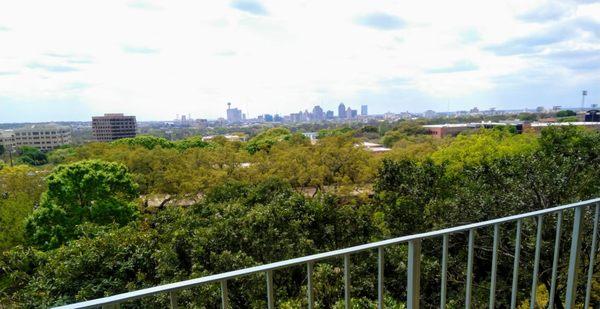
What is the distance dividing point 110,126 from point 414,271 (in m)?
61.1

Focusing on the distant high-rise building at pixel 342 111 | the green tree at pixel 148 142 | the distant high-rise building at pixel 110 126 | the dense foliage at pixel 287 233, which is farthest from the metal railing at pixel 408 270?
the distant high-rise building at pixel 342 111

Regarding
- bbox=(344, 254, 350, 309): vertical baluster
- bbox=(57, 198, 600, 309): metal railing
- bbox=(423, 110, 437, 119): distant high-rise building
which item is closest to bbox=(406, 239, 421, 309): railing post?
bbox=(57, 198, 600, 309): metal railing

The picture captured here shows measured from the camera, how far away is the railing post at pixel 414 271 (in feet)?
4.06

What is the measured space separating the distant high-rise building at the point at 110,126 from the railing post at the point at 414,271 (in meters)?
59.8

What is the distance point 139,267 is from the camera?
231 inches

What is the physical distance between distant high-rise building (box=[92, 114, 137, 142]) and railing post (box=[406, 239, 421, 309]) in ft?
196

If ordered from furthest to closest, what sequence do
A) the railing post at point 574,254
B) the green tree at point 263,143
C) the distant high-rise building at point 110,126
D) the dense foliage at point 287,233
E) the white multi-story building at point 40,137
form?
the distant high-rise building at point 110,126
the white multi-story building at point 40,137
the green tree at point 263,143
the dense foliage at point 287,233
the railing post at point 574,254

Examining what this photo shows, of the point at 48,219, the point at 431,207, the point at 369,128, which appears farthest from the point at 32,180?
the point at 369,128

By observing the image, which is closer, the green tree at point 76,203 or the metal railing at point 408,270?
the metal railing at point 408,270

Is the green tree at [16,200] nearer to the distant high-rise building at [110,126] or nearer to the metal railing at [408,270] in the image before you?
the metal railing at [408,270]

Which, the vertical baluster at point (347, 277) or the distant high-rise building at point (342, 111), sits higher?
the distant high-rise building at point (342, 111)

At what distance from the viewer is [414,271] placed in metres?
1.27

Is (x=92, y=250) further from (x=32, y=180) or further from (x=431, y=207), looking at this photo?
(x=32, y=180)

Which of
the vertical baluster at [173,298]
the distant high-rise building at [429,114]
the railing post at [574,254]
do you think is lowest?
the railing post at [574,254]
